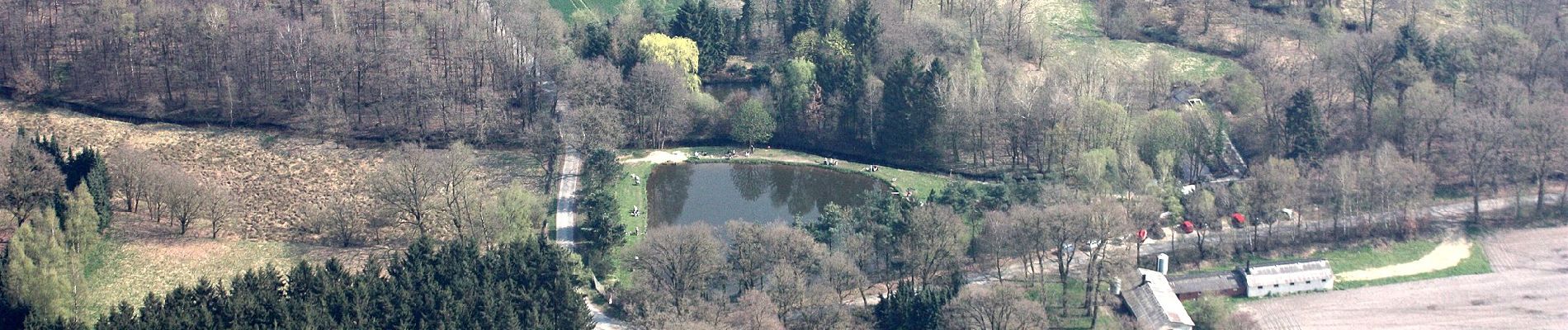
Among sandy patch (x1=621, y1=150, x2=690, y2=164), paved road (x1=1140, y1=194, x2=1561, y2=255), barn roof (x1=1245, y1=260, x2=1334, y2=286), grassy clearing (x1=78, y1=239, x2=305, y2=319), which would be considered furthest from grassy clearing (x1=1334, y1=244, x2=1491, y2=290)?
grassy clearing (x1=78, y1=239, x2=305, y2=319)

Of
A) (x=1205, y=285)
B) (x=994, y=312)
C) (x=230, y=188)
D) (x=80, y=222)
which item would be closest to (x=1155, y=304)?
(x=1205, y=285)

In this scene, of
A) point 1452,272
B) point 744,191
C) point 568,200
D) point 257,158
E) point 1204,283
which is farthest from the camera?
point 744,191

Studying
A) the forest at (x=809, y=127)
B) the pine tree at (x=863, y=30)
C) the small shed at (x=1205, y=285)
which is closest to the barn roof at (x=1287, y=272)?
the small shed at (x=1205, y=285)

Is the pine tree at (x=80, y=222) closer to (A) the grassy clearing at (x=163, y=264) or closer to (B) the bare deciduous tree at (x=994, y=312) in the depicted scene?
(A) the grassy clearing at (x=163, y=264)

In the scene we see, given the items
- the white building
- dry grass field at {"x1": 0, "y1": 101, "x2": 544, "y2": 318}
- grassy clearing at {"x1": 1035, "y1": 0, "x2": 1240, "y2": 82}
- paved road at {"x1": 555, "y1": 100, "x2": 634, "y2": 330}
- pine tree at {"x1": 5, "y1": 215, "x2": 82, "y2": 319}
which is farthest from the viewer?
grassy clearing at {"x1": 1035, "y1": 0, "x2": 1240, "y2": 82}

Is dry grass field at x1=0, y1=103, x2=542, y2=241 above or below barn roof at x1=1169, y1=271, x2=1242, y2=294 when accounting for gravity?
above

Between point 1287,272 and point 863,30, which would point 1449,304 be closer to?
point 1287,272

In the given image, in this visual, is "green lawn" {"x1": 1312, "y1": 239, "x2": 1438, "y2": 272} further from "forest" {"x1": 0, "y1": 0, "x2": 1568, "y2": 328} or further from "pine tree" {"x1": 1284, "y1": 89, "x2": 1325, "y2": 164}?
"pine tree" {"x1": 1284, "y1": 89, "x2": 1325, "y2": 164}
